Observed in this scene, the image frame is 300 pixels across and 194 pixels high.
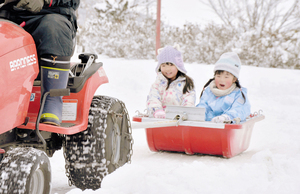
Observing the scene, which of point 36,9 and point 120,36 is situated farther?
point 120,36

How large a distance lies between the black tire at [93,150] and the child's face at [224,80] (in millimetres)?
1901

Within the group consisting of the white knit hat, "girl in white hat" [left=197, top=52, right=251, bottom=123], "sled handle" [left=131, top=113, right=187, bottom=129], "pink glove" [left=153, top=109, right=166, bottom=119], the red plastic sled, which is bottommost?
the red plastic sled

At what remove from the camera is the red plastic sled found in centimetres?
353

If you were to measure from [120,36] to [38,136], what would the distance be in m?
9.96

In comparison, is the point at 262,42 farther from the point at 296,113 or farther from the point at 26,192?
the point at 26,192

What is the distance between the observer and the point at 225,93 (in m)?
4.13

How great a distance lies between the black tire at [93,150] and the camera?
94.8 inches

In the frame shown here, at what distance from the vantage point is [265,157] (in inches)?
118

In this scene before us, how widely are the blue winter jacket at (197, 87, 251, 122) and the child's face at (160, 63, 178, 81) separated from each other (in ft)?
1.33

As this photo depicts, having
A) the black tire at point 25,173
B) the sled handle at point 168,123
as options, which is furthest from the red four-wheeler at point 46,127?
the sled handle at point 168,123

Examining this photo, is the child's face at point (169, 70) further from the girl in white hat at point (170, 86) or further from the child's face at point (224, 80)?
the child's face at point (224, 80)

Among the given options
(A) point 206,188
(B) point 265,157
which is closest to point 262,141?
(B) point 265,157

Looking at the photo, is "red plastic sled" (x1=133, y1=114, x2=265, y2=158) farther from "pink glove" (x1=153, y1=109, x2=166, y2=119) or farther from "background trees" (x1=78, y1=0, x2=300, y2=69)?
"background trees" (x1=78, y1=0, x2=300, y2=69)

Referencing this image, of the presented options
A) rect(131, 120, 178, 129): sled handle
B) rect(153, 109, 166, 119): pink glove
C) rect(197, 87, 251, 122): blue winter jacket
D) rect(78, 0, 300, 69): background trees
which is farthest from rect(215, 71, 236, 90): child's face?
rect(78, 0, 300, 69): background trees
